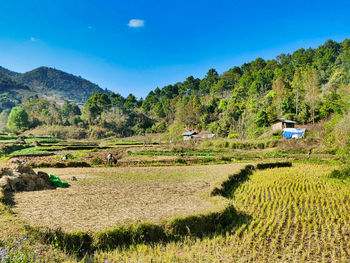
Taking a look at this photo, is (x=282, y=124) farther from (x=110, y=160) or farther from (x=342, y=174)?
(x=110, y=160)

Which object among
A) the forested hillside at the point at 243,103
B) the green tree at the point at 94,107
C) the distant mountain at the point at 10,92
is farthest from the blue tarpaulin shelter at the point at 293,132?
the distant mountain at the point at 10,92

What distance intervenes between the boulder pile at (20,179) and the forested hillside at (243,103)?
31162 millimetres

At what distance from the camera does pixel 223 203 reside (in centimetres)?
872

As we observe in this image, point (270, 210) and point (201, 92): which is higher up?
point (201, 92)

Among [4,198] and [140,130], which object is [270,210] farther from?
[140,130]

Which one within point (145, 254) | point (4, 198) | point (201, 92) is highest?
point (201, 92)

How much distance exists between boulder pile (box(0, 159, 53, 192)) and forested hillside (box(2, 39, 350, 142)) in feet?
102

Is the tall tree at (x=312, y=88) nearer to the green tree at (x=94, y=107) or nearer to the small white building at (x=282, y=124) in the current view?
the small white building at (x=282, y=124)

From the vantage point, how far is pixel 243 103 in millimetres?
61188

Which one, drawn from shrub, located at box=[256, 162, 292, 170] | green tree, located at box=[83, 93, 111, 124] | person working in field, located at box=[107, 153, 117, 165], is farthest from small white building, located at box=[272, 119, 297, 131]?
green tree, located at box=[83, 93, 111, 124]

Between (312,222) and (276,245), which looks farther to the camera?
(312,222)

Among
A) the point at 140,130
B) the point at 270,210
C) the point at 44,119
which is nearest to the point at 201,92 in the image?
the point at 140,130

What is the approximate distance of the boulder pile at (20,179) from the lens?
10487 mm

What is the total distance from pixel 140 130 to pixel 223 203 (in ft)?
234
